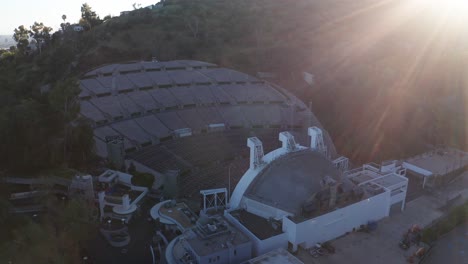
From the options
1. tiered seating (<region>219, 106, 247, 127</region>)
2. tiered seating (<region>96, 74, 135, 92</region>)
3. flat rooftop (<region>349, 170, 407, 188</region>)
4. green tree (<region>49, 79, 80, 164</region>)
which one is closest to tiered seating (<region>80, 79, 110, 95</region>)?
tiered seating (<region>96, 74, 135, 92</region>)

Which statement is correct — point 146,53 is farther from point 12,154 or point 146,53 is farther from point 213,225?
point 213,225

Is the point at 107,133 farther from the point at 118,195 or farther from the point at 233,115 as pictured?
the point at 233,115

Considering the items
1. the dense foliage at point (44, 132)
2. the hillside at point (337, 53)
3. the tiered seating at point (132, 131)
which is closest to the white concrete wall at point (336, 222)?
the hillside at point (337, 53)

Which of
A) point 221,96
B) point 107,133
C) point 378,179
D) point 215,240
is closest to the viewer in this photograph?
point 215,240

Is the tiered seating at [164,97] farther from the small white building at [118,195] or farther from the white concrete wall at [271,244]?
the white concrete wall at [271,244]

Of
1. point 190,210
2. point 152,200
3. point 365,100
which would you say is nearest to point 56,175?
point 152,200

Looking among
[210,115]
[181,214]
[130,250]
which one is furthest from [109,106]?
[130,250]

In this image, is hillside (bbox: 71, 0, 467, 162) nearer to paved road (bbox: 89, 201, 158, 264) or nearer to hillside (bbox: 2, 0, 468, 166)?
hillside (bbox: 2, 0, 468, 166)
